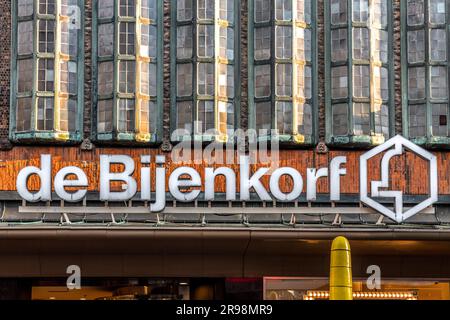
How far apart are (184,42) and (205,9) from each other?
Answer: 113 centimetres

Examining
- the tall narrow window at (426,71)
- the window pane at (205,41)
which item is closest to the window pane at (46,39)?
the window pane at (205,41)

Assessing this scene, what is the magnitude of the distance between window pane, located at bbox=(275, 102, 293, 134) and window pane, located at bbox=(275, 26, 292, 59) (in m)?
1.40

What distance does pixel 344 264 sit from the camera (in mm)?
17922

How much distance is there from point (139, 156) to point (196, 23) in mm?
4184

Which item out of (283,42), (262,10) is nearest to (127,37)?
(262,10)

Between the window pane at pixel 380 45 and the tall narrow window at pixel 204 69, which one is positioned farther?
the window pane at pixel 380 45

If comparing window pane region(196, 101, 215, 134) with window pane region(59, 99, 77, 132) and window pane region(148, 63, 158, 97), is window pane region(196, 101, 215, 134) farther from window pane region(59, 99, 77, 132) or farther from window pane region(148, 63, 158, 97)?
window pane region(59, 99, 77, 132)

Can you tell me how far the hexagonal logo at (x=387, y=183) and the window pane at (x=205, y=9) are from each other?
600cm

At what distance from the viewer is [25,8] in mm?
31156

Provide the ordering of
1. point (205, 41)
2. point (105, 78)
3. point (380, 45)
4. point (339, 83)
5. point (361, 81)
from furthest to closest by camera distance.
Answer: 1. point (380, 45)
2. point (339, 83)
3. point (361, 81)
4. point (205, 41)
5. point (105, 78)

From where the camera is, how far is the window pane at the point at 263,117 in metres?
31.4

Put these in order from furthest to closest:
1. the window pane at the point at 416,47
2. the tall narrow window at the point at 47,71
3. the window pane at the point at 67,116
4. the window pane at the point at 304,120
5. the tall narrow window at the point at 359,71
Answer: the window pane at the point at 416,47
the tall narrow window at the point at 359,71
the window pane at the point at 304,120
the window pane at the point at 67,116
the tall narrow window at the point at 47,71

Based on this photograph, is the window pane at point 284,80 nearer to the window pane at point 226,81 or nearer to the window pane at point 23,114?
the window pane at point 226,81

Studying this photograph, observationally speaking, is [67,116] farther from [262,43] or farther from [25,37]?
[262,43]
